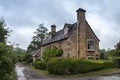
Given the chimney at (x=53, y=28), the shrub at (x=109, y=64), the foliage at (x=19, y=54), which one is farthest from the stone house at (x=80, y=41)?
the chimney at (x=53, y=28)

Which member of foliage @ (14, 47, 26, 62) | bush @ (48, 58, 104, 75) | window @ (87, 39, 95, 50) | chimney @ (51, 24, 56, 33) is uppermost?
chimney @ (51, 24, 56, 33)

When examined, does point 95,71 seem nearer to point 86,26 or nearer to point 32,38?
point 86,26

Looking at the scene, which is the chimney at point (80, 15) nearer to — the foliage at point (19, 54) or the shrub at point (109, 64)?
the shrub at point (109, 64)

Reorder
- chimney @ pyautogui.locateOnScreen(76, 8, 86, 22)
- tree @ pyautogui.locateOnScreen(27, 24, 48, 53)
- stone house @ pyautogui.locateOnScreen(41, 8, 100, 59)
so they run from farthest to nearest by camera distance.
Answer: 1. tree @ pyautogui.locateOnScreen(27, 24, 48, 53)
2. stone house @ pyautogui.locateOnScreen(41, 8, 100, 59)
3. chimney @ pyautogui.locateOnScreen(76, 8, 86, 22)

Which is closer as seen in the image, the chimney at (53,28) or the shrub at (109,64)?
the shrub at (109,64)

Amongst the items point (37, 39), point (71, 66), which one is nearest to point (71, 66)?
point (71, 66)

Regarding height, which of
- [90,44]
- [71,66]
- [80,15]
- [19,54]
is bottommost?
[71,66]

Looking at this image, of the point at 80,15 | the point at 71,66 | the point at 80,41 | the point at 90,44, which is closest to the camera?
the point at 71,66

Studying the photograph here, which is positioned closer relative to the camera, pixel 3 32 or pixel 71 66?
pixel 3 32

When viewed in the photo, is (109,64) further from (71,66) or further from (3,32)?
(3,32)

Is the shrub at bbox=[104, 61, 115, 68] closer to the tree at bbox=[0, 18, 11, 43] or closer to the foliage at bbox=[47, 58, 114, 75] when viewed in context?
the foliage at bbox=[47, 58, 114, 75]

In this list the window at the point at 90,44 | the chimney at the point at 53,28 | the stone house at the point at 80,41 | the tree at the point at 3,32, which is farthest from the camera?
the chimney at the point at 53,28

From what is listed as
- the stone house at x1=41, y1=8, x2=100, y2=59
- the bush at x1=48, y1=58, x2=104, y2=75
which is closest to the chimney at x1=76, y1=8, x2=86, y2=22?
the stone house at x1=41, y1=8, x2=100, y2=59

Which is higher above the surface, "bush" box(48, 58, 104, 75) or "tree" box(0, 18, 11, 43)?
"tree" box(0, 18, 11, 43)
